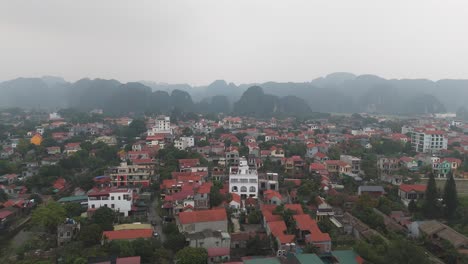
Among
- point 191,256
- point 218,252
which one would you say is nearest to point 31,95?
A: point 218,252

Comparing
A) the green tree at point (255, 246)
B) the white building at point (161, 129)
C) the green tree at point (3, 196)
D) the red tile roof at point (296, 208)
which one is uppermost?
the white building at point (161, 129)

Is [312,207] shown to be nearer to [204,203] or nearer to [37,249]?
[204,203]

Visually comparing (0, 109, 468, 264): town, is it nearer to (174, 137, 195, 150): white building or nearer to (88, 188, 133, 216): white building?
(88, 188, 133, 216): white building

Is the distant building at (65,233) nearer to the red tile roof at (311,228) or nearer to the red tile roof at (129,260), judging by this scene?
the red tile roof at (129,260)

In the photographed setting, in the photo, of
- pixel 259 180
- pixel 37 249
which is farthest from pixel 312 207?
pixel 37 249

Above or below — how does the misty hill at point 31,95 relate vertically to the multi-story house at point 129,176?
above

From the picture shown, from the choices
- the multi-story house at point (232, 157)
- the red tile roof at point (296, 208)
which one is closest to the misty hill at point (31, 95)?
the multi-story house at point (232, 157)

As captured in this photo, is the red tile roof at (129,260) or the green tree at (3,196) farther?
the green tree at (3,196)
